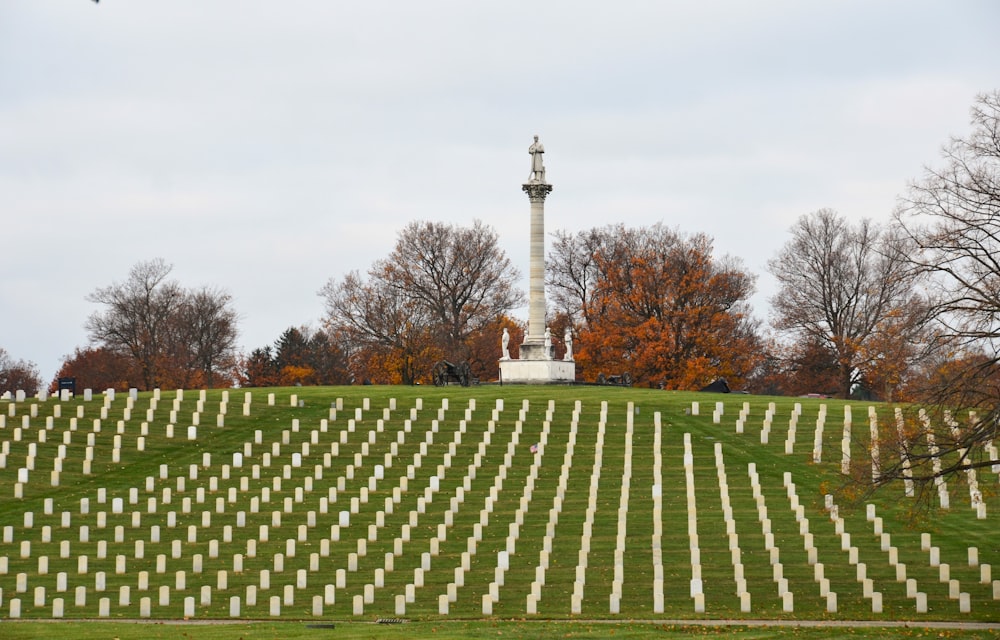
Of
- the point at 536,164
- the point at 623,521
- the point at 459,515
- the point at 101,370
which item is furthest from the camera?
the point at 101,370

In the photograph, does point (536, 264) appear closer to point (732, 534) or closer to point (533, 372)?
point (533, 372)

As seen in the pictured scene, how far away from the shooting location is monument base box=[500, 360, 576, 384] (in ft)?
230

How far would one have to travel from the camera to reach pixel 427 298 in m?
90.2

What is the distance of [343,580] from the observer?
31.1 meters

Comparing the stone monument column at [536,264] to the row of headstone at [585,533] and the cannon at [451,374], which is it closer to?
the cannon at [451,374]

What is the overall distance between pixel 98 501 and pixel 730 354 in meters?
45.6

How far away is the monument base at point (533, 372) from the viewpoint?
70250 millimetres

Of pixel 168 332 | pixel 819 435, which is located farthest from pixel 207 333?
pixel 819 435

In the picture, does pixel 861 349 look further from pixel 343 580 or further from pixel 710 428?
pixel 343 580

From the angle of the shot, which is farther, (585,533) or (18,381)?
(18,381)

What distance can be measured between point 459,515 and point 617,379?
40274 mm

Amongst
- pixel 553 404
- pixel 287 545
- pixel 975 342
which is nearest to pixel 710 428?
pixel 553 404

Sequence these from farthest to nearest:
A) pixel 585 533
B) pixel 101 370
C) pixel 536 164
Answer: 1. pixel 101 370
2. pixel 536 164
3. pixel 585 533

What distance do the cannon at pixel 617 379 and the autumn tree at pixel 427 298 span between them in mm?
11011
